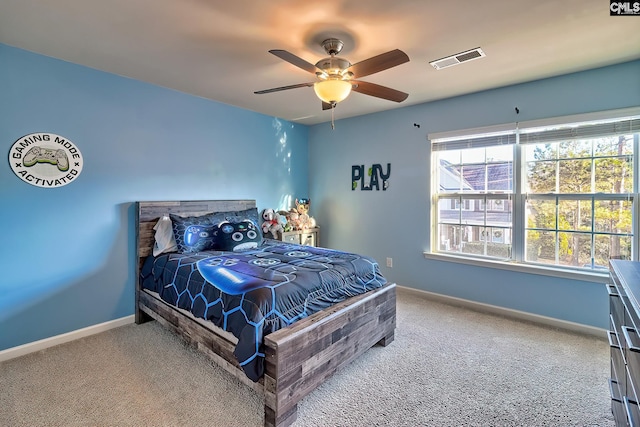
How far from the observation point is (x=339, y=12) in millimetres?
1826

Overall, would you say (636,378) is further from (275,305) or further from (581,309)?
(581,309)

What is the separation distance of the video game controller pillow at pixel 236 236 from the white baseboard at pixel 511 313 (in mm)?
2079

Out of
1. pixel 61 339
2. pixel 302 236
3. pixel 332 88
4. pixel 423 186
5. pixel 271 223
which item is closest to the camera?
pixel 332 88

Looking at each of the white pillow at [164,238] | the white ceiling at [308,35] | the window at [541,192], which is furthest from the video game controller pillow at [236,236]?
the window at [541,192]

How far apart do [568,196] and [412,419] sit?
8.56 feet

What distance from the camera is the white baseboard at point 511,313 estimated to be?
274 cm

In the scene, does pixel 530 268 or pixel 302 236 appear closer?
pixel 530 268

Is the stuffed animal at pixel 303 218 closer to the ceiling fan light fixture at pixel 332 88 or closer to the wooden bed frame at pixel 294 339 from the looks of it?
the wooden bed frame at pixel 294 339

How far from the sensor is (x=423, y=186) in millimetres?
3758

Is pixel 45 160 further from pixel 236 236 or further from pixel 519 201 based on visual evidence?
pixel 519 201

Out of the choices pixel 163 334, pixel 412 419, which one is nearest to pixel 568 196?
pixel 412 419

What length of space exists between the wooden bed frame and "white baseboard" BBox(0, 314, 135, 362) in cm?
17

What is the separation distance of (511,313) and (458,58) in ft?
8.47

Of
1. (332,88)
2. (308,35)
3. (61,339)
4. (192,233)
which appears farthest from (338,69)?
(61,339)
